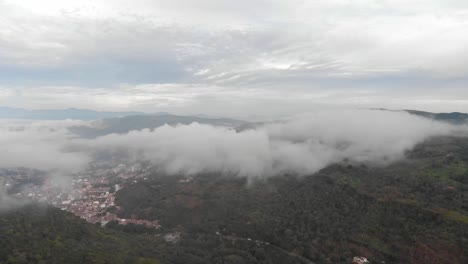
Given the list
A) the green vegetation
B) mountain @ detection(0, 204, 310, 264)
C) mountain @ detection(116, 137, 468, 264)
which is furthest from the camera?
mountain @ detection(116, 137, 468, 264)

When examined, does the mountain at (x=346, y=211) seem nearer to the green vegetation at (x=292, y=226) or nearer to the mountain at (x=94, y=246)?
the green vegetation at (x=292, y=226)

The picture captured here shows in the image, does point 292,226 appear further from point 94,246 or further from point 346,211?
point 94,246

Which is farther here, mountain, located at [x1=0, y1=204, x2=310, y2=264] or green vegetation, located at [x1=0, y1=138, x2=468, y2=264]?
green vegetation, located at [x1=0, y1=138, x2=468, y2=264]

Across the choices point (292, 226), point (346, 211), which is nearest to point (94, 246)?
point (292, 226)

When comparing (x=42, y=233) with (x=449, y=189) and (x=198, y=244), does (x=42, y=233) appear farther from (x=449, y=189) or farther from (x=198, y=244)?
(x=449, y=189)

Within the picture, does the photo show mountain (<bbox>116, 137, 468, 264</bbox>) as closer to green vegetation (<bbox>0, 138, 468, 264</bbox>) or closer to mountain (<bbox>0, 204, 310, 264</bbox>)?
green vegetation (<bbox>0, 138, 468, 264</bbox>)

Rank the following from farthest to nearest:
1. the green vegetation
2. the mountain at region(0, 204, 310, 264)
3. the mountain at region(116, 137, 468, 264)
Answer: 1. the mountain at region(116, 137, 468, 264)
2. the green vegetation
3. the mountain at region(0, 204, 310, 264)

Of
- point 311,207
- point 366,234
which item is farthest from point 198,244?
point 366,234

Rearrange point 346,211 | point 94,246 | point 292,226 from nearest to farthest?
point 94,246 < point 292,226 < point 346,211

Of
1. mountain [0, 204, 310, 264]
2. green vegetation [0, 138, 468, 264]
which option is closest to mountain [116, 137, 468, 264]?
green vegetation [0, 138, 468, 264]

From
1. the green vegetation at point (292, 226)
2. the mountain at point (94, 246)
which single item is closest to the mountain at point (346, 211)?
the green vegetation at point (292, 226)

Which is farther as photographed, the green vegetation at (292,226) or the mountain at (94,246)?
the green vegetation at (292,226)
